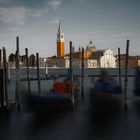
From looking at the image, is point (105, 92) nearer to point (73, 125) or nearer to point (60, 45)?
point (73, 125)

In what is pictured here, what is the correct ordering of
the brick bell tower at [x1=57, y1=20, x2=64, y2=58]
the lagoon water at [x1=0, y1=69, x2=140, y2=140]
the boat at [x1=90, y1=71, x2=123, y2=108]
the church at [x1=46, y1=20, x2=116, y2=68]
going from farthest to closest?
1. the brick bell tower at [x1=57, y1=20, x2=64, y2=58]
2. the church at [x1=46, y1=20, x2=116, y2=68]
3. the boat at [x1=90, y1=71, x2=123, y2=108]
4. the lagoon water at [x1=0, y1=69, x2=140, y2=140]

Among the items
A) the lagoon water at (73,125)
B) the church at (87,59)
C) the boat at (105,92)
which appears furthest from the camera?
the church at (87,59)

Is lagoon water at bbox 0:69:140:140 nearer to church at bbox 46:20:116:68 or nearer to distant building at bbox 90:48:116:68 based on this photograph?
church at bbox 46:20:116:68

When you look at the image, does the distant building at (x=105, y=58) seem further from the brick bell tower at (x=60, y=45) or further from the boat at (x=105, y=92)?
the boat at (x=105, y=92)

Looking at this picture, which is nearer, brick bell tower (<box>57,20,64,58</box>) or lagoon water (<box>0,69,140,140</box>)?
lagoon water (<box>0,69,140,140</box>)

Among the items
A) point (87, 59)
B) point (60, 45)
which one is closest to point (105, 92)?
point (87, 59)

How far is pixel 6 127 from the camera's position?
8250 millimetres

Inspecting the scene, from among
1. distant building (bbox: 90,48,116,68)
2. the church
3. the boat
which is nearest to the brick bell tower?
the church

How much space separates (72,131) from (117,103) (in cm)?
509

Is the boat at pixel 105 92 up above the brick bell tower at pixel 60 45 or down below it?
below

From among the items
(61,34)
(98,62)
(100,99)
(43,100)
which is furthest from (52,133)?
(61,34)

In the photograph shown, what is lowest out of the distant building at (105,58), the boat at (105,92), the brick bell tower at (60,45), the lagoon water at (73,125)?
the lagoon water at (73,125)

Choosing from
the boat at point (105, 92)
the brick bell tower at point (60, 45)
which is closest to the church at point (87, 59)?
the brick bell tower at point (60, 45)

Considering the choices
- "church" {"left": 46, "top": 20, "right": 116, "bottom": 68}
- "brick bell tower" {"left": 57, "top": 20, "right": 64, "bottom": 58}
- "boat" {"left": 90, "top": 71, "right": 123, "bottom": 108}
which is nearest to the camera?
"boat" {"left": 90, "top": 71, "right": 123, "bottom": 108}
